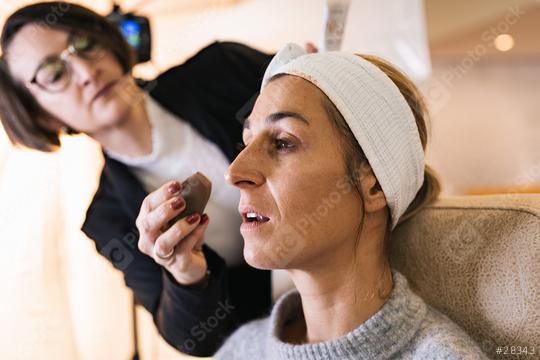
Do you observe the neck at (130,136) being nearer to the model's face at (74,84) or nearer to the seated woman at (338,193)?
the model's face at (74,84)

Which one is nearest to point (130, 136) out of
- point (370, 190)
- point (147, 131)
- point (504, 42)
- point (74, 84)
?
point (147, 131)

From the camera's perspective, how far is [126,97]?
1.02 m

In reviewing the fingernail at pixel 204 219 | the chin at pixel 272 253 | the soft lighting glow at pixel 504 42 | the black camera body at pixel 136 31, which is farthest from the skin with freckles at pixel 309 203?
the soft lighting glow at pixel 504 42

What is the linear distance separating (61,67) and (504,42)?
2.70 m

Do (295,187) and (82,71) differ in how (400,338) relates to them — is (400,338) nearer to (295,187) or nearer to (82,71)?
(295,187)

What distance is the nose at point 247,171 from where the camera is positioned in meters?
0.71

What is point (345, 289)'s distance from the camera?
77 centimetres

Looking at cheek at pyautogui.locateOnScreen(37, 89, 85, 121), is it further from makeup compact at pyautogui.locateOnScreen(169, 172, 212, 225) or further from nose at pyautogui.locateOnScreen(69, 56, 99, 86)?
makeup compact at pyautogui.locateOnScreen(169, 172, 212, 225)

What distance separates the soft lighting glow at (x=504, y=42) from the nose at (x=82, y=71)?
245 centimetres

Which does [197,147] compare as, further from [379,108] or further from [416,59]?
[416,59]

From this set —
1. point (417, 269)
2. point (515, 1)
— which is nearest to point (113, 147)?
point (417, 269)

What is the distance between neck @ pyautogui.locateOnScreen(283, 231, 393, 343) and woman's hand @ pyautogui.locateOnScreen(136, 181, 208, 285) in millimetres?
179

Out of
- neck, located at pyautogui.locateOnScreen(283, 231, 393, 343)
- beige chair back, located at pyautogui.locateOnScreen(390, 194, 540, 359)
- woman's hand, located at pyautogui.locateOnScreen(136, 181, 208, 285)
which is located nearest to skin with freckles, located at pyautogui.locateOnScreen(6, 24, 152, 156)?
woman's hand, located at pyautogui.locateOnScreen(136, 181, 208, 285)

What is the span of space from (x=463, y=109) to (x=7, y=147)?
2.89 meters
